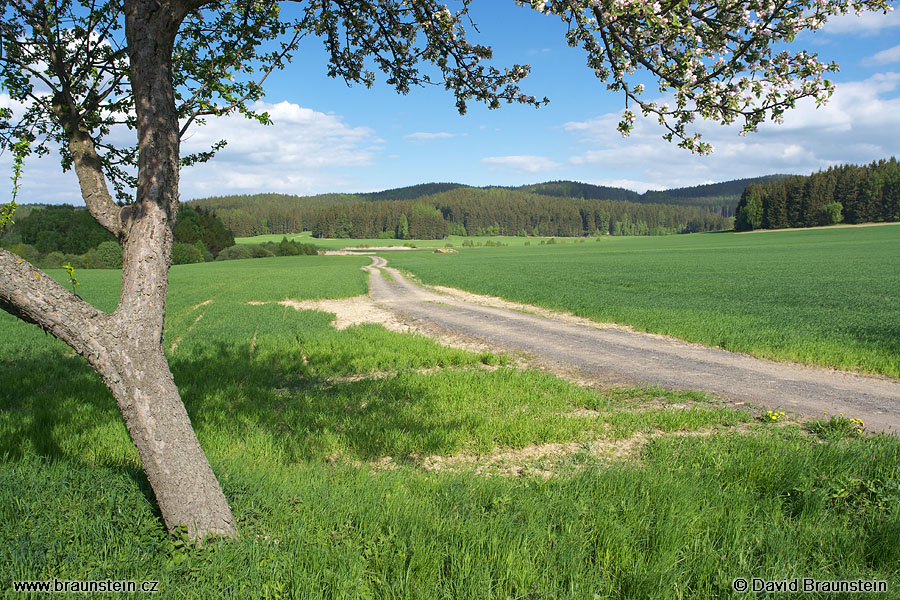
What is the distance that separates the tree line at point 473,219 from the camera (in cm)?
16175

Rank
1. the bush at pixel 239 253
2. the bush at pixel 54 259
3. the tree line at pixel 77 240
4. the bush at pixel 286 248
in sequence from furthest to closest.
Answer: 1. the bush at pixel 286 248
2. the bush at pixel 239 253
3. the tree line at pixel 77 240
4. the bush at pixel 54 259

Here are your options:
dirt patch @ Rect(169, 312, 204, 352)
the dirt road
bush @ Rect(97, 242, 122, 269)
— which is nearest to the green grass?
bush @ Rect(97, 242, 122, 269)

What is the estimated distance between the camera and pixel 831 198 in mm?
101875

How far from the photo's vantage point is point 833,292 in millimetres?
22672

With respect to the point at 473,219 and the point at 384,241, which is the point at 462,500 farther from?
the point at 473,219

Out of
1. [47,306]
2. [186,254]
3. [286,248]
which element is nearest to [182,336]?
[47,306]

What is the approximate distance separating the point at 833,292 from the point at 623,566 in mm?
26543

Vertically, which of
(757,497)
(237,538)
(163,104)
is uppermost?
(163,104)

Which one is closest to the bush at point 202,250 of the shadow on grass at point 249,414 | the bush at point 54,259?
the bush at point 54,259

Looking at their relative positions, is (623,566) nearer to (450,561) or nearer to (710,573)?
(710,573)

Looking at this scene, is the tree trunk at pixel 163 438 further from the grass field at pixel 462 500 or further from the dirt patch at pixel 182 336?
the dirt patch at pixel 182 336

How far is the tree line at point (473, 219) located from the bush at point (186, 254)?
3112 inches

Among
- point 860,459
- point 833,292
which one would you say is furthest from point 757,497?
point 833,292

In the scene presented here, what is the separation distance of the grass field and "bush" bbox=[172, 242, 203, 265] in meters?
78.7
